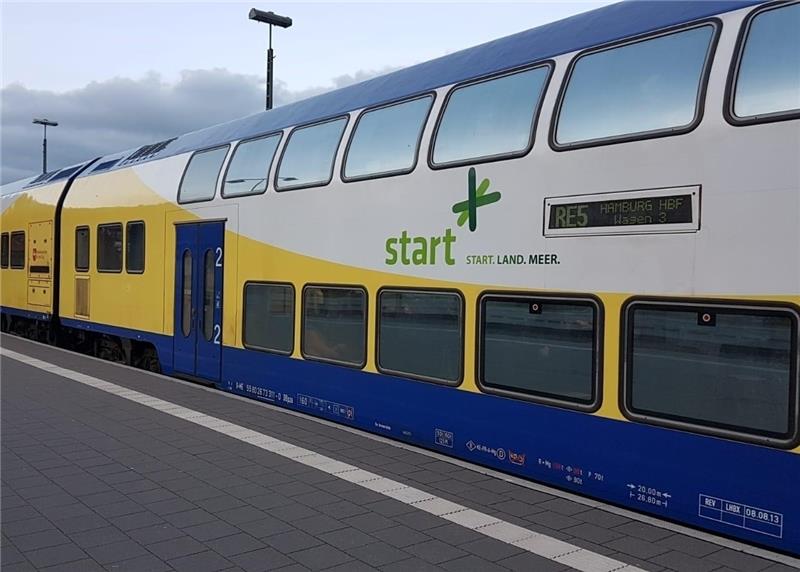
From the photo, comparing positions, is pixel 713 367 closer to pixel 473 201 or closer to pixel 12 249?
pixel 473 201

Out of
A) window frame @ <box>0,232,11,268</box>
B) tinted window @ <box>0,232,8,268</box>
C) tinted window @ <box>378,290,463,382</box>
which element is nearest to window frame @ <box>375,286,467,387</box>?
tinted window @ <box>378,290,463,382</box>

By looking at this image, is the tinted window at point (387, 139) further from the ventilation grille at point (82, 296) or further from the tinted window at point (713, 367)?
Answer: the ventilation grille at point (82, 296)

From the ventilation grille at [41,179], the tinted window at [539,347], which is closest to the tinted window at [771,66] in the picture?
the tinted window at [539,347]

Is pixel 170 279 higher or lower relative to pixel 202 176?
lower

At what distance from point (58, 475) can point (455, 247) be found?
3754 millimetres

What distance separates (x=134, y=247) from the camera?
37.5 feet

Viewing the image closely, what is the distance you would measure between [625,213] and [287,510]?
3.13 metres

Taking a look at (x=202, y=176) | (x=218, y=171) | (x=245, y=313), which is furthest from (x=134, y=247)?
(x=245, y=313)

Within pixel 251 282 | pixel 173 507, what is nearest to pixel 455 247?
pixel 173 507

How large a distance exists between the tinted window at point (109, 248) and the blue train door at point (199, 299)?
7.16ft

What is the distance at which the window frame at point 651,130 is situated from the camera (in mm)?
4465

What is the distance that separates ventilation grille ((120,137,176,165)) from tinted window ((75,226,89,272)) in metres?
1.66

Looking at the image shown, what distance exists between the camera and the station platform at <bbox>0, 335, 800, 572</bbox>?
4.23 meters

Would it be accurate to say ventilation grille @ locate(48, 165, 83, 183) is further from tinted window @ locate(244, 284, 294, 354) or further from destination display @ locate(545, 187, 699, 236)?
destination display @ locate(545, 187, 699, 236)
